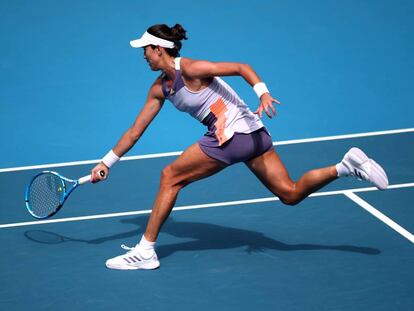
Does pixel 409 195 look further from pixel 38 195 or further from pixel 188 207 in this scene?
pixel 38 195

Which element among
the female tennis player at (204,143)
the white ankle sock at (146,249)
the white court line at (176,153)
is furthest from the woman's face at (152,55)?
the white court line at (176,153)

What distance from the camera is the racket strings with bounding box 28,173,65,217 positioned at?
22.4ft

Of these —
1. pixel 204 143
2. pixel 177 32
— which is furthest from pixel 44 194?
Answer: pixel 177 32

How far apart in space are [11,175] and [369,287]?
4381mm

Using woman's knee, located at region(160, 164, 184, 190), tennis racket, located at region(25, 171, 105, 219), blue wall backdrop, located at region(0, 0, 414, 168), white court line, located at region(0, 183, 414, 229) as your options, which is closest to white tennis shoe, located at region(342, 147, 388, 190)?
woman's knee, located at region(160, 164, 184, 190)

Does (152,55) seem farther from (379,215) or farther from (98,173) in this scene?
(379,215)

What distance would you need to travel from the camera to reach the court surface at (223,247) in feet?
19.3

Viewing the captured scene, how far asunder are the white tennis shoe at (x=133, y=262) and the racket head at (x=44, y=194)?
636mm

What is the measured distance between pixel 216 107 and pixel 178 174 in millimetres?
515

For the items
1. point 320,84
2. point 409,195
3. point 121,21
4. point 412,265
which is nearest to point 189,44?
point 121,21

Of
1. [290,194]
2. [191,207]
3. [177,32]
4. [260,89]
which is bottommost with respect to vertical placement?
[191,207]

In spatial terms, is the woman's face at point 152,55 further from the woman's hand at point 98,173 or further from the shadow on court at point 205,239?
the shadow on court at point 205,239

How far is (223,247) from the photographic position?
683cm

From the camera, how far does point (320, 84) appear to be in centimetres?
1006
